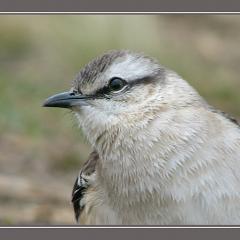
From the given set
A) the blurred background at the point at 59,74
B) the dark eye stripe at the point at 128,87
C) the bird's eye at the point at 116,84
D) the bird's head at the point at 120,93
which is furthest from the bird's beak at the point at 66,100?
the blurred background at the point at 59,74

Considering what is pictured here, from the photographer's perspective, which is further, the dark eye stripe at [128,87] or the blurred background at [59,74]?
the blurred background at [59,74]

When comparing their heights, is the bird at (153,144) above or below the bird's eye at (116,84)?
below

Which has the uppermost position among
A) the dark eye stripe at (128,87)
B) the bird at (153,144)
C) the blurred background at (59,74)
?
the blurred background at (59,74)

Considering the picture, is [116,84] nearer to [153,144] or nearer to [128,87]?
[128,87]

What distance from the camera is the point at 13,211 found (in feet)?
35.9

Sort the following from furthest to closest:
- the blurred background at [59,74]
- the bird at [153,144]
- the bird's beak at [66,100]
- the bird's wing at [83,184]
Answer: the blurred background at [59,74] < the bird's wing at [83,184] < the bird's beak at [66,100] < the bird at [153,144]

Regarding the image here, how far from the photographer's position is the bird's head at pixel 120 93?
28.4 feet

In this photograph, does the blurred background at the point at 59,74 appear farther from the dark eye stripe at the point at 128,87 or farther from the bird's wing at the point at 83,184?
the dark eye stripe at the point at 128,87

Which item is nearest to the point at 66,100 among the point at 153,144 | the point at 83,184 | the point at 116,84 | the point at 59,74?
the point at 116,84

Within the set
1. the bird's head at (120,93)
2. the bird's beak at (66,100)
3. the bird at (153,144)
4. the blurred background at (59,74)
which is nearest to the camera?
the bird at (153,144)

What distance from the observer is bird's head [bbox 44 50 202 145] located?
8648mm

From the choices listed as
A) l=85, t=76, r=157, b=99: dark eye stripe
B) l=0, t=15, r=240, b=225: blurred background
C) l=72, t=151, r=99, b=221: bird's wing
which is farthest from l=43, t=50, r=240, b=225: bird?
l=0, t=15, r=240, b=225: blurred background

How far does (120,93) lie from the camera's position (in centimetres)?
871

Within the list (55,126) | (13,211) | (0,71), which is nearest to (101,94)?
(13,211)
